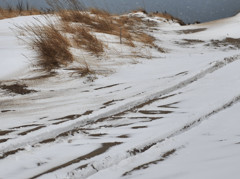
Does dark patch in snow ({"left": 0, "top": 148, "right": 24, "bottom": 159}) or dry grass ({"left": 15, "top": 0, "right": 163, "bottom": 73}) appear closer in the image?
dark patch in snow ({"left": 0, "top": 148, "right": 24, "bottom": 159})

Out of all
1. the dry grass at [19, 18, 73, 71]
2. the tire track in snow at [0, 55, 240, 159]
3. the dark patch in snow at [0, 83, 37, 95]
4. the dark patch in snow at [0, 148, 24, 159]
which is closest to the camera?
the dark patch in snow at [0, 148, 24, 159]

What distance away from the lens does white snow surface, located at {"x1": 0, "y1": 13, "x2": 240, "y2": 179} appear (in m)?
1.24

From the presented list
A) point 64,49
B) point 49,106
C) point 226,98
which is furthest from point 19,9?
point 226,98

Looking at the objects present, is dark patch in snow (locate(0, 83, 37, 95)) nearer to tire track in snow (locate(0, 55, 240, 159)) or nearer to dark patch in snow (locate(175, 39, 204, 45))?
tire track in snow (locate(0, 55, 240, 159))

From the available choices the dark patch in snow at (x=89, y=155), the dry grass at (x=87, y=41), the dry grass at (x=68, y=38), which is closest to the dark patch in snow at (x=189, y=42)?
the dry grass at (x=68, y=38)

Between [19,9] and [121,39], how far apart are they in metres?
3.52

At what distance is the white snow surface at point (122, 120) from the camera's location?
1.24 metres

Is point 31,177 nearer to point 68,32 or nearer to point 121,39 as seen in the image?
point 68,32

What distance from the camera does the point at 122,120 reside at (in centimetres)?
179

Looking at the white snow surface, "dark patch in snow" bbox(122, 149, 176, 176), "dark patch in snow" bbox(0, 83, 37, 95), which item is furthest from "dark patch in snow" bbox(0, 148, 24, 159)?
"dark patch in snow" bbox(0, 83, 37, 95)

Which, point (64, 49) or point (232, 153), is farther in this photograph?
point (64, 49)

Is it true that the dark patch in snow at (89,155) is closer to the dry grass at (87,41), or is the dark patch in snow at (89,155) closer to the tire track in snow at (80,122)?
the tire track in snow at (80,122)

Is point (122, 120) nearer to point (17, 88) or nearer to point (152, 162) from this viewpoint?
point (152, 162)

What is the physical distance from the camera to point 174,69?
9.82 feet
